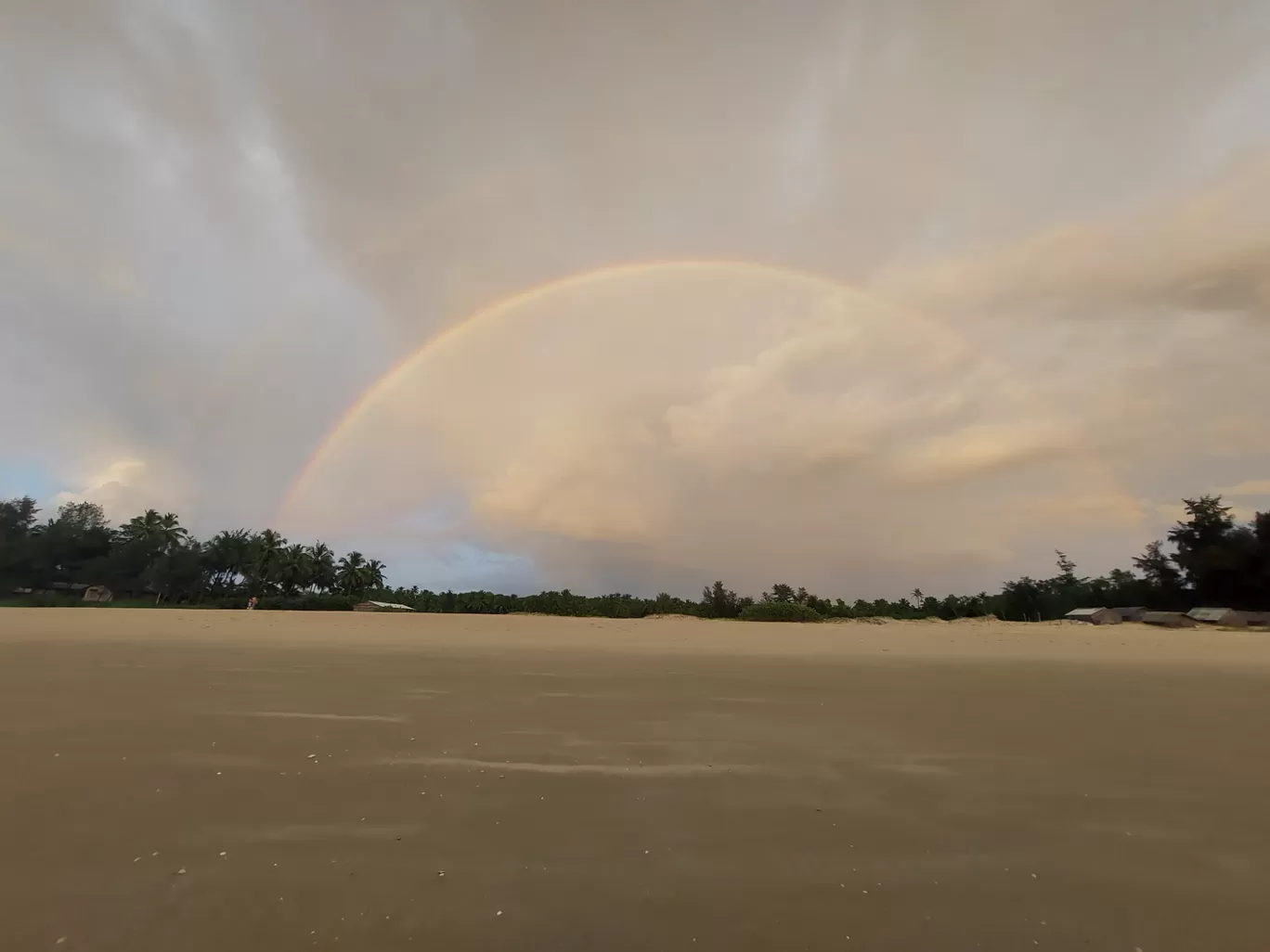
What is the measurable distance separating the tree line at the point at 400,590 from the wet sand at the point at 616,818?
116ft

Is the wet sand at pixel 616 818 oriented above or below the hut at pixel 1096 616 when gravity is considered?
below

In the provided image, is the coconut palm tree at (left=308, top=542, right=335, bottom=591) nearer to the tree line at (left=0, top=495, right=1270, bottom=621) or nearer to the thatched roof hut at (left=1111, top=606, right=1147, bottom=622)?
the tree line at (left=0, top=495, right=1270, bottom=621)

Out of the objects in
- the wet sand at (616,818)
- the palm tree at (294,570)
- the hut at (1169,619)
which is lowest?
the wet sand at (616,818)

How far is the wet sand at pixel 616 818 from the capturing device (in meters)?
2.80

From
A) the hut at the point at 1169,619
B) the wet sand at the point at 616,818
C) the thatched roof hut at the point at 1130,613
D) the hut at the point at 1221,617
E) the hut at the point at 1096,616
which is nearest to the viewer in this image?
the wet sand at the point at 616,818

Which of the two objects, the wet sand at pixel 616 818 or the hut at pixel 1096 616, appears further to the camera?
the hut at pixel 1096 616

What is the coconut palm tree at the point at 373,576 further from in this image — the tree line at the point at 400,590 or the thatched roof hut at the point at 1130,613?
the thatched roof hut at the point at 1130,613

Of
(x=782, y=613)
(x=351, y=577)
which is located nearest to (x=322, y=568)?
(x=351, y=577)

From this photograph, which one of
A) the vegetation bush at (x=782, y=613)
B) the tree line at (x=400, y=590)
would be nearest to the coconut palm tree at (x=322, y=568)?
the tree line at (x=400, y=590)

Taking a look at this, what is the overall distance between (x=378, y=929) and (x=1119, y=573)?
79.7 meters

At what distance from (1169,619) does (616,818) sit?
58.9 metres

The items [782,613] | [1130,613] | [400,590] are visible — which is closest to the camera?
[782,613]

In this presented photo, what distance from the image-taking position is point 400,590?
74.8 meters

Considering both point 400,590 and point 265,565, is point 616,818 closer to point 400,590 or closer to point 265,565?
point 400,590
